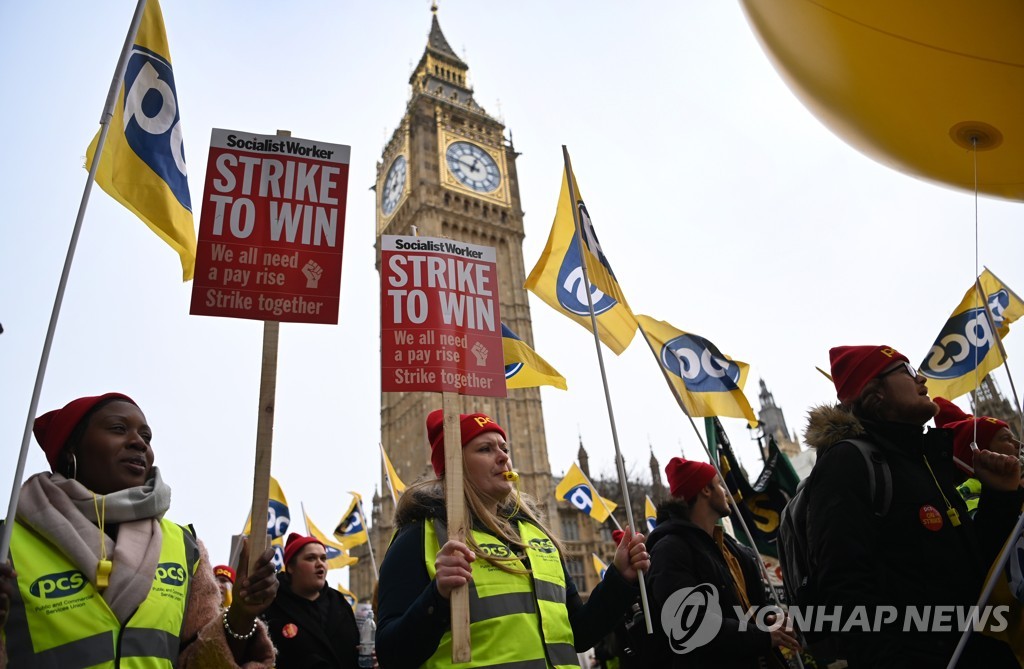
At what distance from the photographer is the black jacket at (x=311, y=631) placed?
4242 mm

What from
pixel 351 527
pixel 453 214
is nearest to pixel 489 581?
pixel 351 527

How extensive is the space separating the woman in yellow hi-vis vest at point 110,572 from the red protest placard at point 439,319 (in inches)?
37.5

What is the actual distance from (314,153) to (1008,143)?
3.20 m

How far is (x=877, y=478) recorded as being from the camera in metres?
2.53

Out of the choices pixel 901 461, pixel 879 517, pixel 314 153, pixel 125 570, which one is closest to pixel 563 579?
pixel 879 517

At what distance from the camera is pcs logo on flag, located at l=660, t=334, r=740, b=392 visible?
616cm

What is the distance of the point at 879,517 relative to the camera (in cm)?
248

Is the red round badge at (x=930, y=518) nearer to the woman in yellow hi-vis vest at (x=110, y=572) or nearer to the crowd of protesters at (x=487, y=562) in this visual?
the crowd of protesters at (x=487, y=562)

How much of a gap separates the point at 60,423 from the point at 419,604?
1395 millimetres

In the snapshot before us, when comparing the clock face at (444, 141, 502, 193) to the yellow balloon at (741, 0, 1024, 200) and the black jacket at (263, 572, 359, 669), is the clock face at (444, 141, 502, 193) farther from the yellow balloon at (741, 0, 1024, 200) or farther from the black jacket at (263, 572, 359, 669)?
the yellow balloon at (741, 0, 1024, 200)

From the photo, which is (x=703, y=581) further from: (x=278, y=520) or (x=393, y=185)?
(x=393, y=185)

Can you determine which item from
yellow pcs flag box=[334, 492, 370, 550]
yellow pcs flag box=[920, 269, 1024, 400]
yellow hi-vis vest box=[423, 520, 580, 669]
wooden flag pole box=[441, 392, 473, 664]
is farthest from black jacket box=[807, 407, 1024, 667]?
yellow pcs flag box=[334, 492, 370, 550]

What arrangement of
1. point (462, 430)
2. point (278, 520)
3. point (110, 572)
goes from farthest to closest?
1. point (278, 520)
2. point (462, 430)
3. point (110, 572)

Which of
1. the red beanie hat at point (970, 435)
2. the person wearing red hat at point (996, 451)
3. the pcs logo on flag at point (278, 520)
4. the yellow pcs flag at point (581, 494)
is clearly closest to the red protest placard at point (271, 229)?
the person wearing red hat at point (996, 451)
